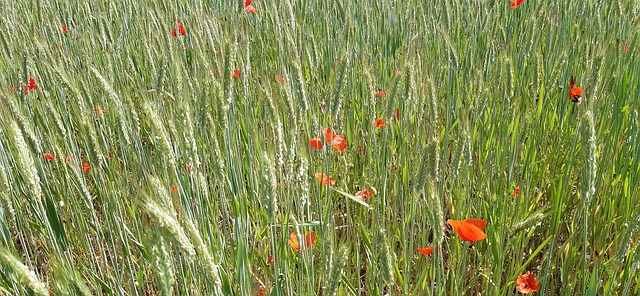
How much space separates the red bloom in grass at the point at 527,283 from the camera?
3.58ft

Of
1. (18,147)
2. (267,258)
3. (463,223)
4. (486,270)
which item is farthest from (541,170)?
(18,147)

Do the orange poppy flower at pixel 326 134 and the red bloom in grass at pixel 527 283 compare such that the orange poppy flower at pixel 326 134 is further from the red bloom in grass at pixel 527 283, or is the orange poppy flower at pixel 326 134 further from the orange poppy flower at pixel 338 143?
the red bloom in grass at pixel 527 283

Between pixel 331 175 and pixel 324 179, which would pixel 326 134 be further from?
pixel 331 175

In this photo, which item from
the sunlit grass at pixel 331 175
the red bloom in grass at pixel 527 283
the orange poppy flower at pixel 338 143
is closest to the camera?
the sunlit grass at pixel 331 175

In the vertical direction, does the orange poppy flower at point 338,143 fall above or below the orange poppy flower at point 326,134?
below

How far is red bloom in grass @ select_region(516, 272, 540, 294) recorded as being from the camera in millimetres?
1092

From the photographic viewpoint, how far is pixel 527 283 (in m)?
1.12

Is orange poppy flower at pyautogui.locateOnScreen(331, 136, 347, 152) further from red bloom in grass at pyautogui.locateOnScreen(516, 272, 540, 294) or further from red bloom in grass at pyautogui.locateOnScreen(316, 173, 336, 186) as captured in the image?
red bloom in grass at pyautogui.locateOnScreen(516, 272, 540, 294)

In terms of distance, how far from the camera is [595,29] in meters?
1.92

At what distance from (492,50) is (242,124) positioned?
875 mm

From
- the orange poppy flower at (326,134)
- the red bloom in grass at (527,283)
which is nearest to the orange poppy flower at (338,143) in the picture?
the orange poppy flower at (326,134)

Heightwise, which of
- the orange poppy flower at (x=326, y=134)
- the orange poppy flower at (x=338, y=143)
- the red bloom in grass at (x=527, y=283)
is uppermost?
the orange poppy flower at (x=326, y=134)

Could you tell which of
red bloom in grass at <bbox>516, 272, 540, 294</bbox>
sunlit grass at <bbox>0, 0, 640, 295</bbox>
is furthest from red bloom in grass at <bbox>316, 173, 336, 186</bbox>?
red bloom in grass at <bbox>516, 272, 540, 294</bbox>

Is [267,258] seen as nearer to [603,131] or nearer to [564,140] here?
[564,140]
